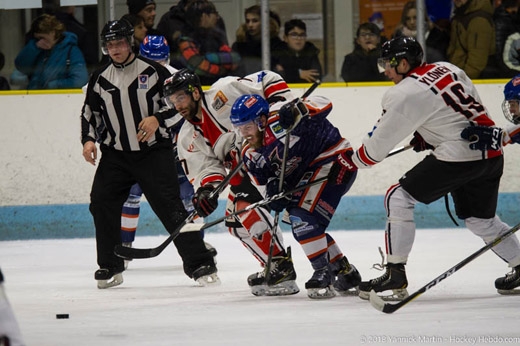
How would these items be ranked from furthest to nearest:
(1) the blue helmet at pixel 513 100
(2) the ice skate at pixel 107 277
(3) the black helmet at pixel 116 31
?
(2) the ice skate at pixel 107 277 → (3) the black helmet at pixel 116 31 → (1) the blue helmet at pixel 513 100

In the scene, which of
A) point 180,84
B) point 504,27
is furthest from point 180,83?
point 504,27

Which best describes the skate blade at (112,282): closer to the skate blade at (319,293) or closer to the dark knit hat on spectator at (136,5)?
the skate blade at (319,293)

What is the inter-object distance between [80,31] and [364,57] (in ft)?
6.04

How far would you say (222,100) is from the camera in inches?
176

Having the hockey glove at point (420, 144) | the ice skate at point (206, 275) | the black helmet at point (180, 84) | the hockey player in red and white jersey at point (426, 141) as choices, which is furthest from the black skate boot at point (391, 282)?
the black helmet at point (180, 84)

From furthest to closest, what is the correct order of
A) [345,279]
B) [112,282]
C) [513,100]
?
1. [112,282]
2. [345,279]
3. [513,100]

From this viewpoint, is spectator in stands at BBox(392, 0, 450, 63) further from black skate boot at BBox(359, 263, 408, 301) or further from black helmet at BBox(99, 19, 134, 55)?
black skate boot at BBox(359, 263, 408, 301)

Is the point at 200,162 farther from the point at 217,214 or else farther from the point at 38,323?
the point at 217,214

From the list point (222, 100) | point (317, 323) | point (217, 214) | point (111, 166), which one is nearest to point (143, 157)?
point (111, 166)

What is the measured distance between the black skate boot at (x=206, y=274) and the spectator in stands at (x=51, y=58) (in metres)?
2.43

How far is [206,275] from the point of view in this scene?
4.77 m

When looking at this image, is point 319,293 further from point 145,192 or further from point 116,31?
point 116,31

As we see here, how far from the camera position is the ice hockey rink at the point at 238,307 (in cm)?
337

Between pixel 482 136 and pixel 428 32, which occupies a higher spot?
pixel 482 136
